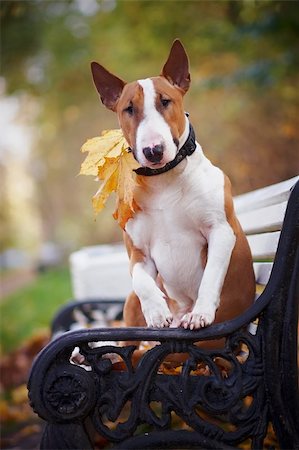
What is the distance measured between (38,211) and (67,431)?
14774 millimetres

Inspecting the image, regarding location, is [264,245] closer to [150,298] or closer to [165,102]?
[150,298]

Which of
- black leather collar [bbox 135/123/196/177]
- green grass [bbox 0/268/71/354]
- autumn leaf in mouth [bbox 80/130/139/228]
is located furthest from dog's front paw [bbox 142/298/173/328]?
green grass [bbox 0/268/71/354]

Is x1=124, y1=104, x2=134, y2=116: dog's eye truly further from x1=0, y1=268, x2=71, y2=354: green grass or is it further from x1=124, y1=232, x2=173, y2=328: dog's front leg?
x1=0, y1=268, x2=71, y2=354: green grass

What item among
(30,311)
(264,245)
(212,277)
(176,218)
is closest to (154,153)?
(176,218)

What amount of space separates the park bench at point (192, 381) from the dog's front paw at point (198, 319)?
0.02 m

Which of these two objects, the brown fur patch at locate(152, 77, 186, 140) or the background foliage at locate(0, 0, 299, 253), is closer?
the brown fur patch at locate(152, 77, 186, 140)

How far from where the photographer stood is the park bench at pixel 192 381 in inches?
72.3

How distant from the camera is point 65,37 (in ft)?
33.6

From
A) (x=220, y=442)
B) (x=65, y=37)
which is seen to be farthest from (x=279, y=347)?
(x=65, y=37)

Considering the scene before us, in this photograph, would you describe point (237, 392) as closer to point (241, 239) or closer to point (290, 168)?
point (241, 239)

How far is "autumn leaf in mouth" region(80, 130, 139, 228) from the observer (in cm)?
195

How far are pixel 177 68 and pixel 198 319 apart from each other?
2.48ft

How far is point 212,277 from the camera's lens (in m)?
1.88

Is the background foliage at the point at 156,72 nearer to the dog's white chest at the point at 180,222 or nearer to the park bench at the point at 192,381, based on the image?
the dog's white chest at the point at 180,222
